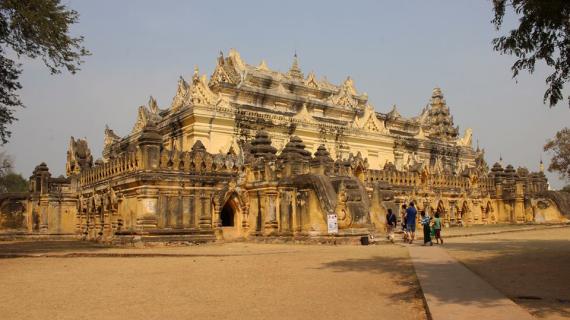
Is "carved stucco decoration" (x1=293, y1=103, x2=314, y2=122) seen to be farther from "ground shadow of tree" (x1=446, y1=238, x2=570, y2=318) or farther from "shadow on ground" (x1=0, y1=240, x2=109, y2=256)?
"ground shadow of tree" (x1=446, y1=238, x2=570, y2=318)

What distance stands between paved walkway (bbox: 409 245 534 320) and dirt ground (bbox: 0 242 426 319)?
286 millimetres

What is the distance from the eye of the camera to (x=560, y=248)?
17.4 metres

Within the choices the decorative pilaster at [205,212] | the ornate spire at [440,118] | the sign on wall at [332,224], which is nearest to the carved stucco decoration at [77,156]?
the decorative pilaster at [205,212]

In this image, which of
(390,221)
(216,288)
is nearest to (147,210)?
(390,221)

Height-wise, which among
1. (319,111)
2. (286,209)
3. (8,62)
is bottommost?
(286,209)

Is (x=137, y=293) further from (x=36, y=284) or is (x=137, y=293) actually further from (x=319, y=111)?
(x=319, y=111)

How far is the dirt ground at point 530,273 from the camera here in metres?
8.05

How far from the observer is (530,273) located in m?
11.4

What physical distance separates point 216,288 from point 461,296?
430 cm

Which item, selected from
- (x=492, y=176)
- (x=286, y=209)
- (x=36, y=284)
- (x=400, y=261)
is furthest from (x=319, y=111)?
(x=36, y=284)

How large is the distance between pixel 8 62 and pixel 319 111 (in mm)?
31116

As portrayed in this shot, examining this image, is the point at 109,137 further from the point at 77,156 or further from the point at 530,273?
the point at 530,273

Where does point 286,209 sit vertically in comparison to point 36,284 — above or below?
above

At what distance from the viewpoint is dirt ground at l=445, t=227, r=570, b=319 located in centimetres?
805
